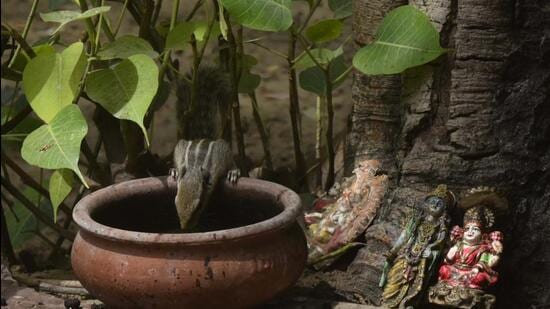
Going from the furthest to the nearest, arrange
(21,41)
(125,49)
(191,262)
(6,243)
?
(6,243)
(21,41)
(125,49)
(191,262)

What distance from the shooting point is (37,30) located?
246 inches

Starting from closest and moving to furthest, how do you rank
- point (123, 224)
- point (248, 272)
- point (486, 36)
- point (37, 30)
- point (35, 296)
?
point (248, 272)
point (486, 36)
point (123, 224)
point (35, 296)
point (37, 30)

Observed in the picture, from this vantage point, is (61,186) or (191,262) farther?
(61,186)

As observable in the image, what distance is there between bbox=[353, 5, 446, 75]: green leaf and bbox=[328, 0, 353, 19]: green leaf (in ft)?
1.59

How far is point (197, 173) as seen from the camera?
10.3ft

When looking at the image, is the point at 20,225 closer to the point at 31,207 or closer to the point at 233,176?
the point at 31,207

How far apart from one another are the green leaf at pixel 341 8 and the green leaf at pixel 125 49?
28.0 inches

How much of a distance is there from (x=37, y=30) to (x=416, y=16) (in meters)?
3.80

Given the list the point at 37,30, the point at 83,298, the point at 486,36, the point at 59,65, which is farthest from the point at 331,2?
the point at 37,30

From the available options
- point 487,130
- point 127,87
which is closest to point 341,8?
point 487,130

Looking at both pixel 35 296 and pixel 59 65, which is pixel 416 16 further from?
pixel 35 296

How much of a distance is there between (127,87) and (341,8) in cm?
90

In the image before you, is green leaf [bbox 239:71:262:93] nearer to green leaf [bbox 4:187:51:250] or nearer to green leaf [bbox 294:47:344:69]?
green leaf [bbox 294:47:344:69]

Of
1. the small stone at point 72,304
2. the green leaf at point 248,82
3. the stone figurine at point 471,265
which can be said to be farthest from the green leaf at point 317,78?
the small stone at point 72,304
